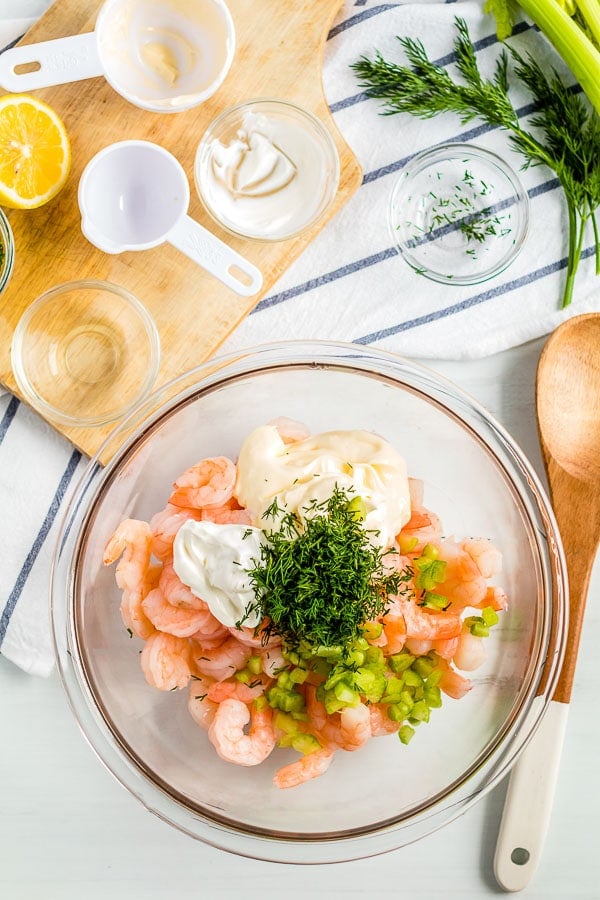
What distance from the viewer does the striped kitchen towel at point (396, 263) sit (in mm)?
1900

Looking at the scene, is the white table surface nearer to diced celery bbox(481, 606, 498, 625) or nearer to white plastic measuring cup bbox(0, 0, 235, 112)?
white plastic measuring cup bbox(0, 0, 235, 112)

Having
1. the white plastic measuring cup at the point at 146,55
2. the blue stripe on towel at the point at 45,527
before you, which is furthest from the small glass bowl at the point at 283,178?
the blue stripe on towel at the point at 45,527

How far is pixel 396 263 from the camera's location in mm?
1929

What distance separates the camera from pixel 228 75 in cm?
187

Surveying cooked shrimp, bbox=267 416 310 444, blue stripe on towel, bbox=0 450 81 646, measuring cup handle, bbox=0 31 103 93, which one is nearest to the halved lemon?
measuring cup handle, bbox=0 31 103 93

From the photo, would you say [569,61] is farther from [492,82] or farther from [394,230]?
[394,230]

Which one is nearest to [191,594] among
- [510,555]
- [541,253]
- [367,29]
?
[510,555]

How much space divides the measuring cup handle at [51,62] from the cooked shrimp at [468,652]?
1412 millimetres

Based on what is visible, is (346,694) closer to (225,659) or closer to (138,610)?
(225,659)

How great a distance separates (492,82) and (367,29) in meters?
0.31

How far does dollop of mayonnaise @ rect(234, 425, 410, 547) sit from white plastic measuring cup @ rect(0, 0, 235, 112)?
0.81 meters

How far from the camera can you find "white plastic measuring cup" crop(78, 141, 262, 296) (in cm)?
180

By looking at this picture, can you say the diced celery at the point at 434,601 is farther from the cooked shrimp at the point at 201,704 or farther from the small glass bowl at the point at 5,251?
the small glass bowl at the point at 5,251

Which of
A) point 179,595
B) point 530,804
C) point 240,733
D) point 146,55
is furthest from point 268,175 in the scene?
point 530,804
